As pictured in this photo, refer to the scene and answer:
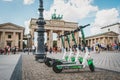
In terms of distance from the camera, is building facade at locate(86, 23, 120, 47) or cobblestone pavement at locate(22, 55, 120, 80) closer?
cobblestone pavement at locate(22, 55, 120, 80)

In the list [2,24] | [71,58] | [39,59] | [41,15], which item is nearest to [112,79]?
[71,58]

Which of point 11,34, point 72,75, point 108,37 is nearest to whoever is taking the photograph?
point 72,75

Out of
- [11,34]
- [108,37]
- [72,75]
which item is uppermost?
[11,34]

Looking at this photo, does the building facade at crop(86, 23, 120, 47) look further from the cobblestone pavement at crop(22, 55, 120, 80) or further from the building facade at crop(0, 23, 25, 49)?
the cobblestone pavement at crop(22, 55, 120, 80)

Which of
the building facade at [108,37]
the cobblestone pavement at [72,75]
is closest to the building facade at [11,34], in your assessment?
the building facade at [108,37]

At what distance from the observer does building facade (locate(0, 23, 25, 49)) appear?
7981 centimetres

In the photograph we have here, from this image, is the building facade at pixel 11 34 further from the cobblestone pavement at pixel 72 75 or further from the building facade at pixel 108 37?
the cobblestone pavement at pixel 72 75

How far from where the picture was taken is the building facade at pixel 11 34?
3142 inches

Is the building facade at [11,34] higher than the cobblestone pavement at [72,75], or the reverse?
the building facade at [11,34]

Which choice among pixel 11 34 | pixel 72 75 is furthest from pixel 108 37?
pixel 72 75

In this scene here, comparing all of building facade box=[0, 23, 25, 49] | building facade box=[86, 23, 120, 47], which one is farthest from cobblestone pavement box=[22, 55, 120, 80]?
building facade box=[86, 23, 120, 47]

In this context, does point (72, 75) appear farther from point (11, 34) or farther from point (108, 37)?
point (108, 37)

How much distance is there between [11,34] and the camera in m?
84.0

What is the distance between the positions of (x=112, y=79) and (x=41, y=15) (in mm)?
11163
